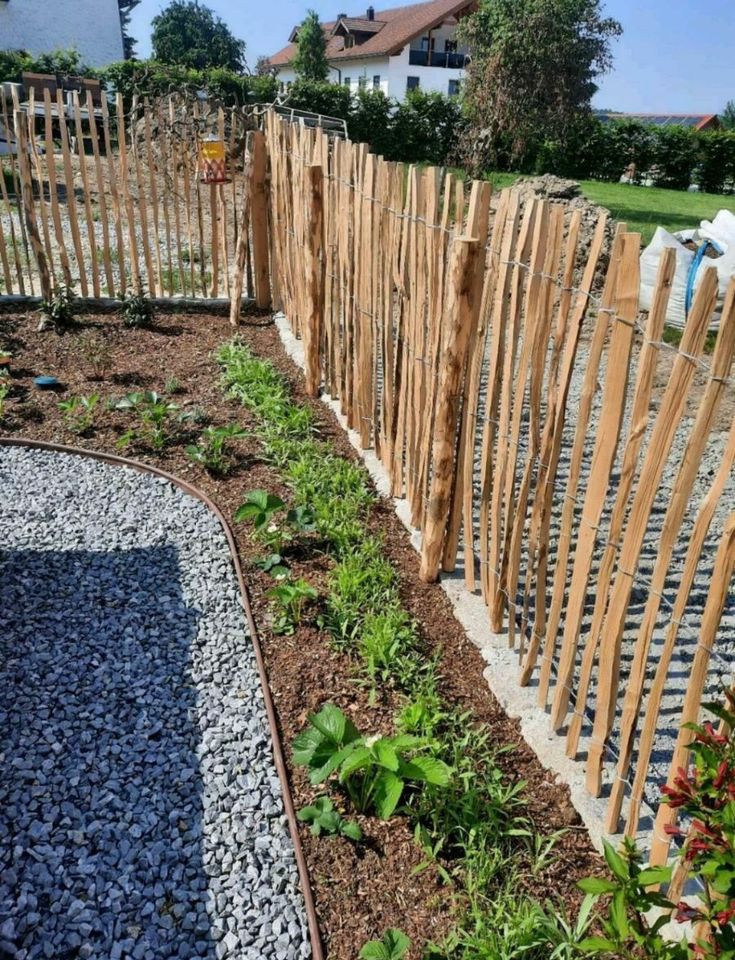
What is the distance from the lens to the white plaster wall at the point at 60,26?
107 feet

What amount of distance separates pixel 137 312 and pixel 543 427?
453 cm

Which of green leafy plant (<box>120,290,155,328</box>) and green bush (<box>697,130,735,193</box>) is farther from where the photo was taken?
green bush (<box>697,130,735,193</box>)

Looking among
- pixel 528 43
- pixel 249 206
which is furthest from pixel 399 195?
pixel 528 43

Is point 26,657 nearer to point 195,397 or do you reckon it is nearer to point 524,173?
point 195,397

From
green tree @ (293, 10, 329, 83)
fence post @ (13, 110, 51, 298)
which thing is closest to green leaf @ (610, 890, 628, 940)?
fence post @ (13, 110, 51, 298)

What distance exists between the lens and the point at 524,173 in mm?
27375

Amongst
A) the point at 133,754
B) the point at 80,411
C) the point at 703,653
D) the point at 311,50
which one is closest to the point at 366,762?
the point at 133,754

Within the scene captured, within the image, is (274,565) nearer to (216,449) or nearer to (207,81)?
(216,449)

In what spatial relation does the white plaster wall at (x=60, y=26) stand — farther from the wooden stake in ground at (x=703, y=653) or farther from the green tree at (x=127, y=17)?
the wooden stake in ground at (x=703, y=653)

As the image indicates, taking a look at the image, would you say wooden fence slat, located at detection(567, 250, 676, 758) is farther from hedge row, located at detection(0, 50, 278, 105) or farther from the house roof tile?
the house roof tile

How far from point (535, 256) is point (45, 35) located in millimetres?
38837

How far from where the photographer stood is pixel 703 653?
1.88 meters

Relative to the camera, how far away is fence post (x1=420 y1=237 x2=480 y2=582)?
2.98m

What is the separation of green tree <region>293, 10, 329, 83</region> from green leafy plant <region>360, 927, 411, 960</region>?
48459 millimetres
